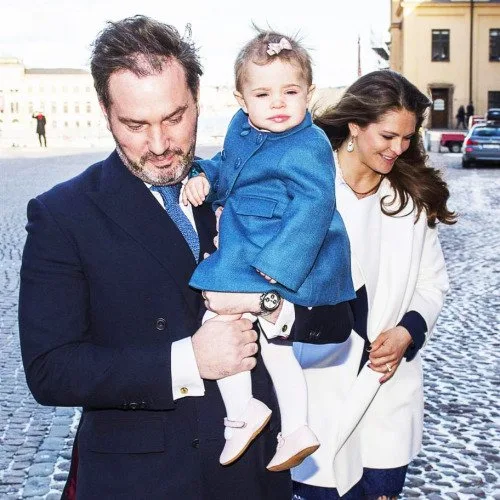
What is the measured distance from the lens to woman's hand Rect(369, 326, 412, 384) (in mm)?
3115

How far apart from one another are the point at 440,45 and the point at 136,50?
51405mm

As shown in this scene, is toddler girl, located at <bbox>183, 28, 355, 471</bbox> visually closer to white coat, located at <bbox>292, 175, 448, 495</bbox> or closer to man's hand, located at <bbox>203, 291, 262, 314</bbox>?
man's hand, located at <bbox>203, 291, 262, 314</bbox>

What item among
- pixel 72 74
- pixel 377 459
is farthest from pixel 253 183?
pixel 72 74

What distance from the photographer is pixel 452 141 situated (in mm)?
34375

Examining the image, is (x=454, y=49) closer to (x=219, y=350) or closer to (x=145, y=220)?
(x=145, y=220)

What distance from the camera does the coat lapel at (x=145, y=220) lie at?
85.4 inches

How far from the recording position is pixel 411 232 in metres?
3.27

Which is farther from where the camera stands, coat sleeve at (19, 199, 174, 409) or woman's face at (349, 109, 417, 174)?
woman's face at (349, 109, 417, 174)

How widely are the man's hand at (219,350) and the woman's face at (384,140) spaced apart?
1.32m

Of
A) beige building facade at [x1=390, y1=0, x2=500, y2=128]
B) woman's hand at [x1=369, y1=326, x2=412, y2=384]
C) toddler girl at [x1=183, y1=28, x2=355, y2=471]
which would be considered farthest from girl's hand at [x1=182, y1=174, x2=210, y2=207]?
beige building facade at [x1=390, y1=0, x2=500, y2=128]

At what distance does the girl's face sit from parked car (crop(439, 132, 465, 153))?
3250 centimetres

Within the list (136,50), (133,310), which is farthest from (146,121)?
(133,310)

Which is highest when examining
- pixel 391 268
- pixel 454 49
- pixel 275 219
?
pixel 454 49

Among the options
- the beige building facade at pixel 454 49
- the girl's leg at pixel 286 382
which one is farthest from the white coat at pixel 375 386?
the beige building facade at pixel 454 49
